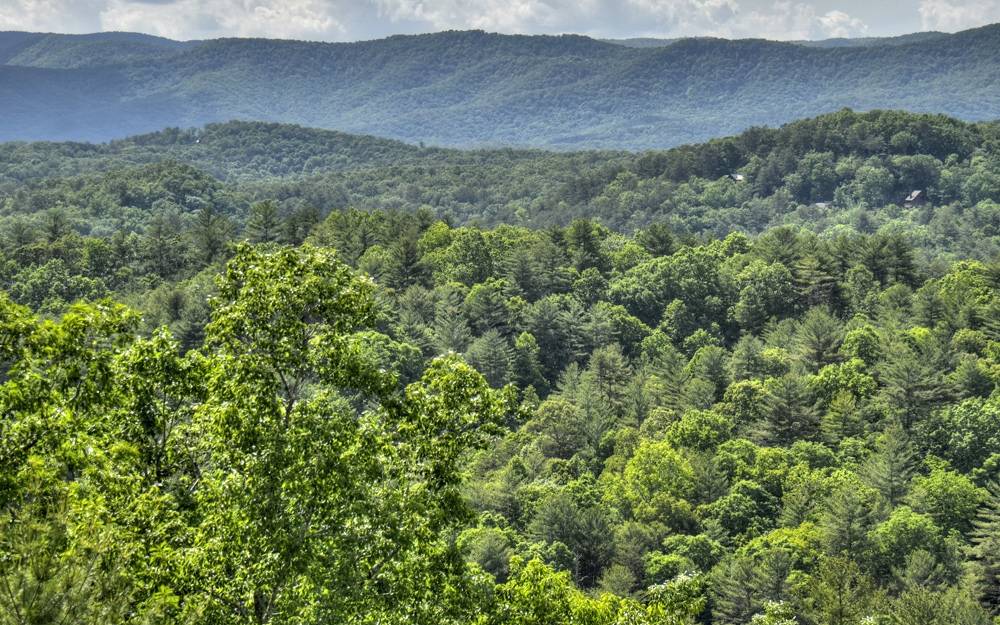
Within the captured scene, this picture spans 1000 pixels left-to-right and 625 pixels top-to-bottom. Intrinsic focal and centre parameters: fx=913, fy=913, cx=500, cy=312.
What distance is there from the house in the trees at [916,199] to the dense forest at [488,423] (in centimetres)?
1696

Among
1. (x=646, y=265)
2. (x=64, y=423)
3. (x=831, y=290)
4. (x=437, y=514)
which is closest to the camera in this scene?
(x=64, y=423)

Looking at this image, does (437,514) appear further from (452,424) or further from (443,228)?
(443,228)

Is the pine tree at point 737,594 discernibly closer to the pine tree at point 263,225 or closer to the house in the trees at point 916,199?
the pine tree at point 263,225

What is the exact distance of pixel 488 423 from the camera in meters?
12.8

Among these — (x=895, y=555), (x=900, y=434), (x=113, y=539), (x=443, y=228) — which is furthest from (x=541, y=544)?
(x=443, y=228)

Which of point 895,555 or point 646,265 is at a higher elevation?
point 646,265

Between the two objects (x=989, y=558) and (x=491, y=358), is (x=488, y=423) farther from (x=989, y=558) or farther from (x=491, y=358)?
(x=491, y=358)

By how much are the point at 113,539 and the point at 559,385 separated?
64280mm

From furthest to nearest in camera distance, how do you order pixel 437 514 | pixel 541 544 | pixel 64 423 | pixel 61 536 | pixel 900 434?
pixel 900 434 < pixel 541 544 < pixel 437 514 < pixel 64 423 < pixel 61 536

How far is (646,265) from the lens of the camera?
290ft

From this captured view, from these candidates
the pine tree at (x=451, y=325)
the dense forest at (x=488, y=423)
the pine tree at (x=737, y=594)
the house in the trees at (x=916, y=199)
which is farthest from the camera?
the house in the trees at (x=916, y=199)

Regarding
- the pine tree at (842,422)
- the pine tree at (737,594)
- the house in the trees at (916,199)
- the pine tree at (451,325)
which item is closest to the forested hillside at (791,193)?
the house in the trees at (916,199)

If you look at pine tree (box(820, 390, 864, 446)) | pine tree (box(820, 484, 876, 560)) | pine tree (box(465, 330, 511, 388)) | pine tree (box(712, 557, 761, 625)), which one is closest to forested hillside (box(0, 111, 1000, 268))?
pine tree (box(465, 330, 511, 388))

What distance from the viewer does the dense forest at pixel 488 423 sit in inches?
442
